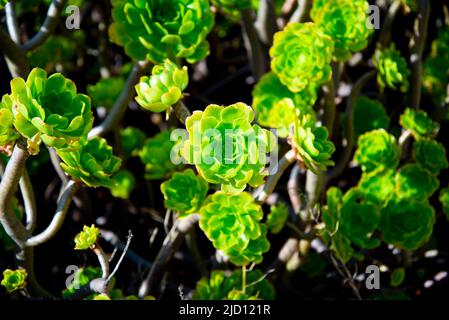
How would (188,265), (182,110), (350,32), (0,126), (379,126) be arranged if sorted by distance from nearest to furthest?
1. (0,126)
2. (182,110)
3. (350,32)
4. (379,126)
5. (188,265)

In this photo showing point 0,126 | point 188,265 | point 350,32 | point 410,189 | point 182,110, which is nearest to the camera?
point 0,126

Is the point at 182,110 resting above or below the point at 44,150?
above

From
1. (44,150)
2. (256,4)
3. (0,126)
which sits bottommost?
(44,150)

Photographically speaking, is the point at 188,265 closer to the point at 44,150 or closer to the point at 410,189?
the point at 44,150

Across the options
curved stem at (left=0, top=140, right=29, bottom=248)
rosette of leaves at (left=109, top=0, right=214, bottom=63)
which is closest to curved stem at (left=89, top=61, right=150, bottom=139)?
rosette of leaves at (left=109, top=0, right=214, bottom=63)

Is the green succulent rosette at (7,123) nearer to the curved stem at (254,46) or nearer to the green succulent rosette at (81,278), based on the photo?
the green succulent rosette at (81,278)

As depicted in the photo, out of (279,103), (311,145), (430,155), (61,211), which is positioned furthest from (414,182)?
(61,211)

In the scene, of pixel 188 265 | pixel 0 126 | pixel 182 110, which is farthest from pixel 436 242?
pixel 0 126

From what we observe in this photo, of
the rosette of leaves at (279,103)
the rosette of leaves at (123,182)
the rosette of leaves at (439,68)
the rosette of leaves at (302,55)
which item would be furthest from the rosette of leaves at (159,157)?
the rosette of leaves at (439,68)

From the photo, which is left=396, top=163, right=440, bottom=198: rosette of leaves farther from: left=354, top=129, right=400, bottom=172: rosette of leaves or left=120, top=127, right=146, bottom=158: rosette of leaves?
left=120, top=127, right=146, bottom=158: rosette of leaves
